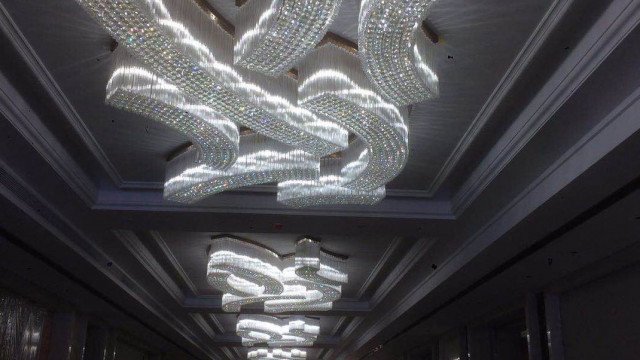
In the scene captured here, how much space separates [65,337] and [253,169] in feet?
19.3

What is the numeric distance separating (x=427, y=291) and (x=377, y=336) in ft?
13.1

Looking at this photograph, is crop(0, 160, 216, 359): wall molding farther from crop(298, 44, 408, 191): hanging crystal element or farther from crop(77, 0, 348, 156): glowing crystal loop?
crop(298, 44, 408, 191): hanging crystal element

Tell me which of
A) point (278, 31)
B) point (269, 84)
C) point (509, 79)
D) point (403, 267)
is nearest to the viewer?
point (278, 31)

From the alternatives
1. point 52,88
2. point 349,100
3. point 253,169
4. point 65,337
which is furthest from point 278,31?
point 65,337

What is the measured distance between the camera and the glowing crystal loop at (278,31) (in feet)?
7.29

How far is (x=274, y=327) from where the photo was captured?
1047 cm

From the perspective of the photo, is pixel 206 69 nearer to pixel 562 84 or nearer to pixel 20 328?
pixel 562 84

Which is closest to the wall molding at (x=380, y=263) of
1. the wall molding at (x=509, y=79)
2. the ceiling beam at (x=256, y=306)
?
the ceiling beam at (x=256, y=306)

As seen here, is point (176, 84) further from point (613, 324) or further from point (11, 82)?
point (613, 324)

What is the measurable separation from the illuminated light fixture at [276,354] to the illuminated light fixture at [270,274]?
8.34 m

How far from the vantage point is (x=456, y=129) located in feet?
13.4

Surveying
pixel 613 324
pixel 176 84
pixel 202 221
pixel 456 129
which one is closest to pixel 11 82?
pixel 176 84

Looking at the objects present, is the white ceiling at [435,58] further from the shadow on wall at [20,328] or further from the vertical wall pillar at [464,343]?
the vertical wall pillar at [464,343]

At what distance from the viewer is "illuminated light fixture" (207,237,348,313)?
6.07 meters
